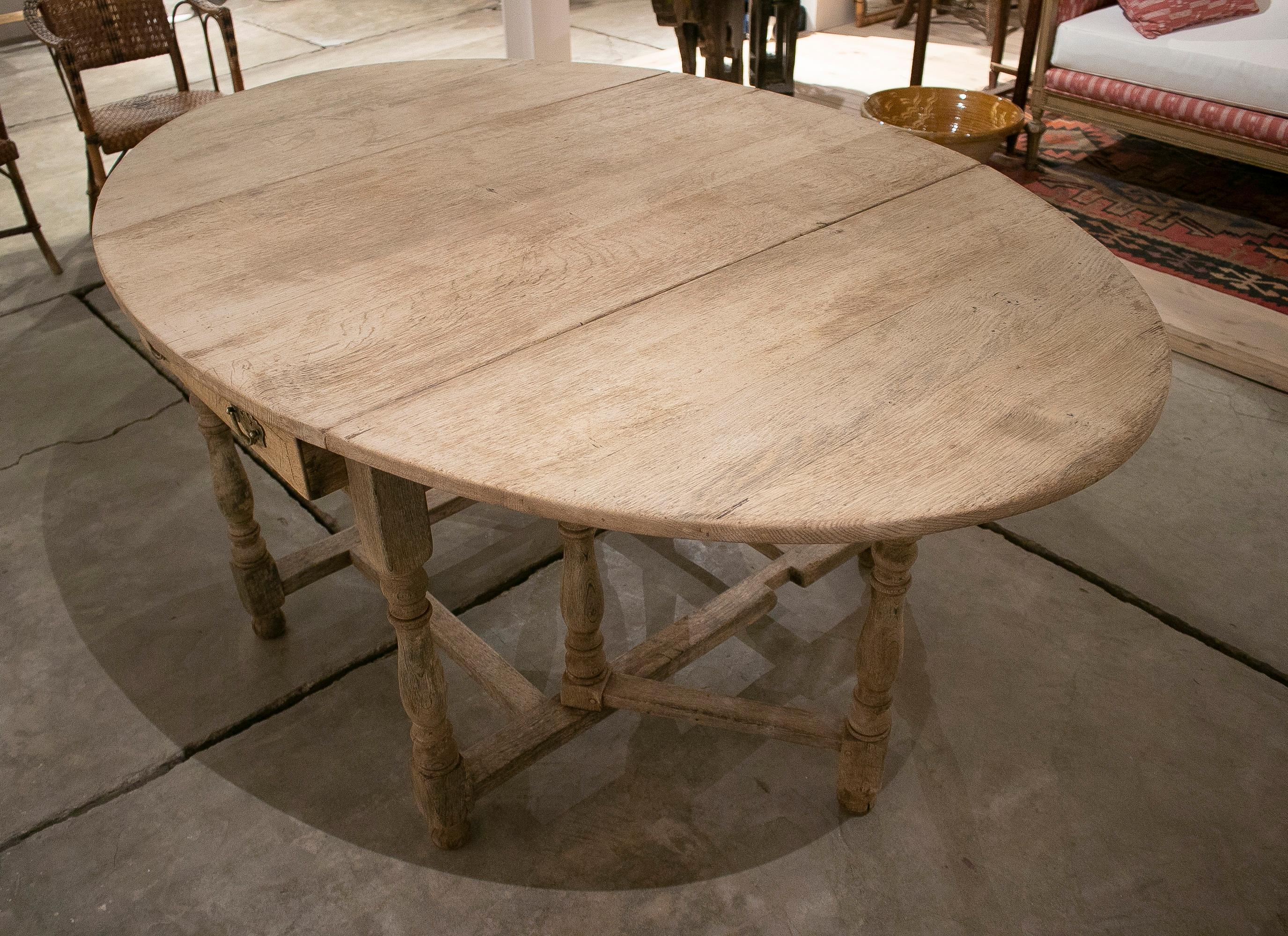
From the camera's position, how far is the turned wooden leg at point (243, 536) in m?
1.89

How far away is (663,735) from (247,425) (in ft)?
3.32

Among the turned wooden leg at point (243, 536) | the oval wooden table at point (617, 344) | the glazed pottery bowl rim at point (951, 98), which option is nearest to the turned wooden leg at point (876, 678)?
the oval wooden table at point (617, 344)

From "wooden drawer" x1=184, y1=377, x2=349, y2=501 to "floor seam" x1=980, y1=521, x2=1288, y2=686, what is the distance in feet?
4.13

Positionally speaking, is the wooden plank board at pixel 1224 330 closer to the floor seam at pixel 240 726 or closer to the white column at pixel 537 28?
the floor seam at pixel 240 726

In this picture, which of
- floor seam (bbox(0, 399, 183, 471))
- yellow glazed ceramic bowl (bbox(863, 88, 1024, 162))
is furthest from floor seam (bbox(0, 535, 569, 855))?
yellow glazed ceramic bowl (bbox(863, 88, 1024, 162))

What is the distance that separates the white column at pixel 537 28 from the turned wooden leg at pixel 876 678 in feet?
11.2

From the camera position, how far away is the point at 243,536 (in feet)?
6.60

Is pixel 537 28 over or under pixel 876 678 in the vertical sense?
over

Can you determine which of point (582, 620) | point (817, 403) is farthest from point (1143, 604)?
point (817, 403)

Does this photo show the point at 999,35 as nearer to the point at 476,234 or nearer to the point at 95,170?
the point at 95,170

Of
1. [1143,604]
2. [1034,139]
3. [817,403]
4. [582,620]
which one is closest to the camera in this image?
[817,403]

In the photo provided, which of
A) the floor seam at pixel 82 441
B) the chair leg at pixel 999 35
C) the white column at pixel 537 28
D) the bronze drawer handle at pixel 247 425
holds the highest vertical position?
the bronze drawer handle at pixel 247 425

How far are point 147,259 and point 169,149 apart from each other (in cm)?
56

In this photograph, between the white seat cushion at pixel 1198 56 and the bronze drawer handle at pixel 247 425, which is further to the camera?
the white seat cushion at pixel 1198 56
